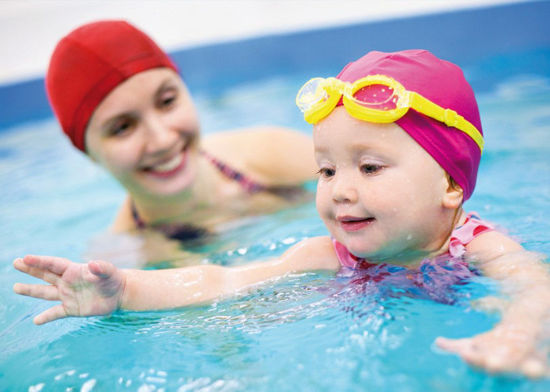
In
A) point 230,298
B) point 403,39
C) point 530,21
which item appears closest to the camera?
point 230,298

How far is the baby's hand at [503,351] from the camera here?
4.97ft

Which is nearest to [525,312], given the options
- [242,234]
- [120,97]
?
[242,234]

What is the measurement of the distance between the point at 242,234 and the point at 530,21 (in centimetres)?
399

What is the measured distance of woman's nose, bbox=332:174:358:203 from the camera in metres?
1.97

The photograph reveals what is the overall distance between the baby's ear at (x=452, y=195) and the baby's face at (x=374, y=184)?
2 centimetres

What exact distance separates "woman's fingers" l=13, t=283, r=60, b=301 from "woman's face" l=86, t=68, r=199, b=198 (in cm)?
118

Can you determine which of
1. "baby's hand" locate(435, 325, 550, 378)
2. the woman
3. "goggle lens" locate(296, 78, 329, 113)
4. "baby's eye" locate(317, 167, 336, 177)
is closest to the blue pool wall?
the woman

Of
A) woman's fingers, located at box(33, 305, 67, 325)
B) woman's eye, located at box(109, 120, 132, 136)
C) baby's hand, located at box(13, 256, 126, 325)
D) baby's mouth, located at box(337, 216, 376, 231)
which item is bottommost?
woman's fingers, located at box(33, 305, 67, 325)

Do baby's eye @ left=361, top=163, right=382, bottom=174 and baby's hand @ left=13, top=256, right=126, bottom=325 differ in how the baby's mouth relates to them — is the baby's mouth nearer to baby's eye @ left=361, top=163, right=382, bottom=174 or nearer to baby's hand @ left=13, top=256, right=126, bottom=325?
baby's eye @ left=361, top=163, right=382, bottom=174

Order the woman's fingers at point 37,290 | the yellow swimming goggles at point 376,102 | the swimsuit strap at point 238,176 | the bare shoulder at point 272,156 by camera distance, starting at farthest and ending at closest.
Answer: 1. the bare shoulder at point 272,156
2. the swimsuit strap at point 238,176
3. the woman's fingers at point 37,290
4. the yellow swimming goggles at point 376,102

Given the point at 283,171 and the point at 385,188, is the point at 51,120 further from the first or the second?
the point at 385,188

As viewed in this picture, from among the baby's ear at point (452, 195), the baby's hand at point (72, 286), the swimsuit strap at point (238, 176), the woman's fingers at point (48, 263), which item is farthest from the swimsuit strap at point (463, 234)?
the swimsuit strap at point (238, 176)

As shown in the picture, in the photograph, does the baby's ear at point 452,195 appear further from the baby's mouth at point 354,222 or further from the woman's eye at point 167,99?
the woman's eye at point 167,99

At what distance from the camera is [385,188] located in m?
1.96
